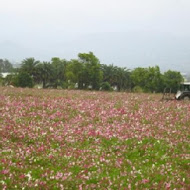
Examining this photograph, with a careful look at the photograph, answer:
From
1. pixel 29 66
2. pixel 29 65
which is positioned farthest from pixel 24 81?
pixel 29 65

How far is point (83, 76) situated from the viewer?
8038 centimetres

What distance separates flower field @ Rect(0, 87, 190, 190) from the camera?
28.1 ft

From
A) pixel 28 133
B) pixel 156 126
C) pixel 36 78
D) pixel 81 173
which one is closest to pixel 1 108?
pixel 28 133

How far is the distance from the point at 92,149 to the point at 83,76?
226 ft

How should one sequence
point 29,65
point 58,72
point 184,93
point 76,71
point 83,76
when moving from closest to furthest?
point 184,93
point 76,71
point 83,76
point 29,65
point 58,72

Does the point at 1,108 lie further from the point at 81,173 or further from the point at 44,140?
the point at 81,173

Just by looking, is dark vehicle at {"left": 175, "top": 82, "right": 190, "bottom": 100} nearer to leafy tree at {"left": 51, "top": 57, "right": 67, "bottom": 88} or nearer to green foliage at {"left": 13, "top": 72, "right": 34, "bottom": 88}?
green foliage at {"left": 13, "top": 72, "right": 34, "bottom": 88}

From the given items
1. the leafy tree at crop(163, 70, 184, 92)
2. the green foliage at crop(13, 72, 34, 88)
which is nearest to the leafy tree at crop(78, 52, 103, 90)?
the green foliage at crop(13, 72, 34, 88)

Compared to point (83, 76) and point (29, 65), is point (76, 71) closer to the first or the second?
point (83, 76)

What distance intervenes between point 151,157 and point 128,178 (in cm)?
287

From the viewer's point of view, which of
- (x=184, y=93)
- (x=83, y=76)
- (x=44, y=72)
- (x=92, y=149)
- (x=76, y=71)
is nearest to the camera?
(x=92, y=149)

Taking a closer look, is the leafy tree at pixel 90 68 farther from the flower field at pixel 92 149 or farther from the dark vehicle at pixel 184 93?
the flower field at pixel 92 149

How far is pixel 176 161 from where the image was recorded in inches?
428

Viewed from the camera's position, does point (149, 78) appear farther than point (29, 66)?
Yes
